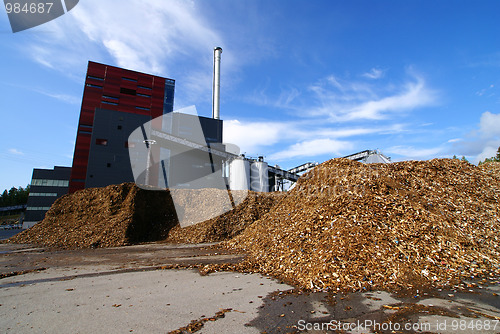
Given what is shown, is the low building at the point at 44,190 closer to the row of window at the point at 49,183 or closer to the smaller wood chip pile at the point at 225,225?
the row of window at the point at 49,183

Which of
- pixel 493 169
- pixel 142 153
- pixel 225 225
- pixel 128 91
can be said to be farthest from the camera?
pixel 128 91

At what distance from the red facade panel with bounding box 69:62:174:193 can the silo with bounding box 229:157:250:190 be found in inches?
1046

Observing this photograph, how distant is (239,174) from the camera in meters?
32.6

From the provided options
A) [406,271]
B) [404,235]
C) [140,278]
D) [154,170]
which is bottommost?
[140,278]

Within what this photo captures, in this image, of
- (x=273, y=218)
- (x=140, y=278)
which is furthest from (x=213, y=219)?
(x=140, y=278)

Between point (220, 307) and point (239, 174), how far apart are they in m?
28.6

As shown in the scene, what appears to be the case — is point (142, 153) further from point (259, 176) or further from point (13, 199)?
point (13, 199)

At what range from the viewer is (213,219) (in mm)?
14141

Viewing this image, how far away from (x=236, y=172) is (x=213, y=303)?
93.8ft

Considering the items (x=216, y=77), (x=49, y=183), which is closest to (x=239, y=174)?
(x=216, y=77)

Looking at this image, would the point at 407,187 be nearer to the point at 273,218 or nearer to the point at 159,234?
the point at 273,218

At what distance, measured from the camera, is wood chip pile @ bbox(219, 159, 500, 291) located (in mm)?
5113
